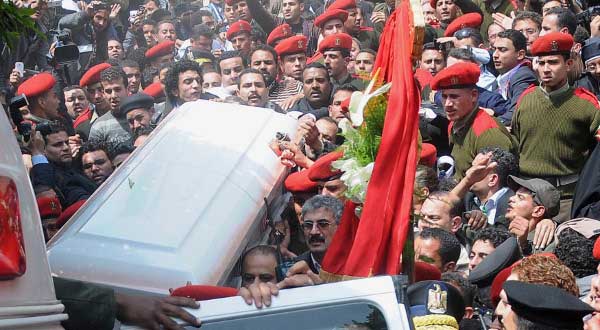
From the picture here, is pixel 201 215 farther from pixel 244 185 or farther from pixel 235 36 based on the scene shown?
pixel 235 36

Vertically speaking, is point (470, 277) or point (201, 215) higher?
point (201, 215)

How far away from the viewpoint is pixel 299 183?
24.7 feet

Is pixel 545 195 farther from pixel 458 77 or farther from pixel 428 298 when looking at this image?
pixel 428 298

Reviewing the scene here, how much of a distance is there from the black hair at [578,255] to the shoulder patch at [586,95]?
2.24 m

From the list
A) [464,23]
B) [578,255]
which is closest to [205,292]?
[578,255]

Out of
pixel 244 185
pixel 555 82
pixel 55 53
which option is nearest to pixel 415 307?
pixel 244 185

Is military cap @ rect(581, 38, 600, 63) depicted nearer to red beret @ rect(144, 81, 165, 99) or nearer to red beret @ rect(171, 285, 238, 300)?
red beret @ rect(144, 81, 165, 99)

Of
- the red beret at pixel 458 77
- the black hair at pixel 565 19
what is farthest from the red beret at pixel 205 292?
the black hair at pixel 565 19

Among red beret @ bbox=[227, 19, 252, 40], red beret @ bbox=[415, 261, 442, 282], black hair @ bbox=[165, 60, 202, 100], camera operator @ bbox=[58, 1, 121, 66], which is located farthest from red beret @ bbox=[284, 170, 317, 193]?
camera operator @ bbox=[58, 1, 121, 66]

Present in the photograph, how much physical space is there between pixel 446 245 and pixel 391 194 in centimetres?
179

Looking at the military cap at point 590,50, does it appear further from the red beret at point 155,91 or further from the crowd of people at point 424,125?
the red beret at point 155,91

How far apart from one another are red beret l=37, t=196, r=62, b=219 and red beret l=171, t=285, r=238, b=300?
12.5 feet

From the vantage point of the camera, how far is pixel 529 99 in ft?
28.4

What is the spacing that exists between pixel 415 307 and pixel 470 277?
1.72 meters
